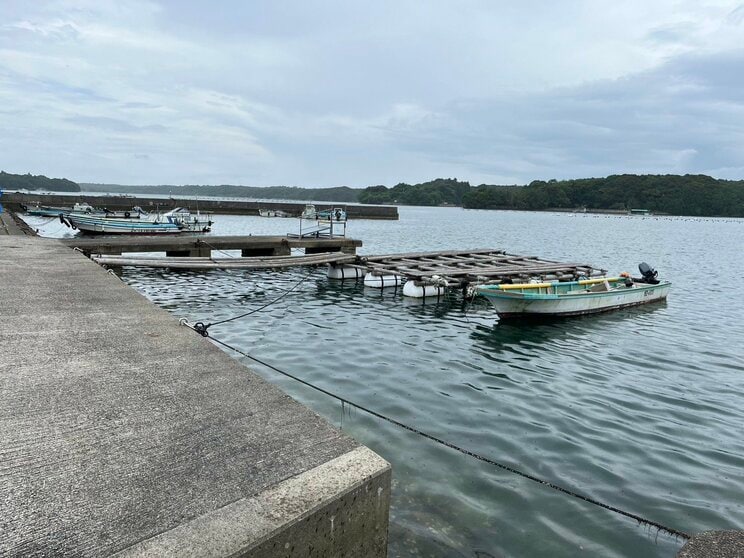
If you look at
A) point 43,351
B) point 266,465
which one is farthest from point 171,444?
point 43,351

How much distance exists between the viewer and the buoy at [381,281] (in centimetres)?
2062

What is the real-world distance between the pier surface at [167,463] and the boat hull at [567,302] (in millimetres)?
11578

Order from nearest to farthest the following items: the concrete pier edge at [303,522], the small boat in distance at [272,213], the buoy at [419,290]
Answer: the concrete pier edge at [303,522]
the buoy at [419,290]
the small boat in distance at [272,213]

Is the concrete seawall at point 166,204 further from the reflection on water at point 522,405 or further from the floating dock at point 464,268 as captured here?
the reflection on water at point 522,405

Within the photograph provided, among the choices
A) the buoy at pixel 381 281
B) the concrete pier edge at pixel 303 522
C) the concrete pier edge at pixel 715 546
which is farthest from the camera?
the buoy at pixel 381 281

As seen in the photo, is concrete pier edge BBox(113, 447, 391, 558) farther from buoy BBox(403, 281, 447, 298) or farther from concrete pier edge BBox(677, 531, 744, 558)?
buoy BBox(403, 281, 447, 298)

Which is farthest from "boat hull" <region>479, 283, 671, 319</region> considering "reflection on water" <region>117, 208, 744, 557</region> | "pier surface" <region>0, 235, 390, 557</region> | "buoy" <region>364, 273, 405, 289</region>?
"pier surface" <region>0, 235, 390, 557</region>

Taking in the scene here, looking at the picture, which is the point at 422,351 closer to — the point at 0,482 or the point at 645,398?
the point at 645,398

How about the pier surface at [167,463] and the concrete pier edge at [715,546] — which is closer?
the pier surface at [167,463]

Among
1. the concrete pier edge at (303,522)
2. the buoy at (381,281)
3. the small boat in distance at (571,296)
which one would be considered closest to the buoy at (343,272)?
the buoy at (381,281)

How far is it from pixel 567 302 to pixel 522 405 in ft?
29.2

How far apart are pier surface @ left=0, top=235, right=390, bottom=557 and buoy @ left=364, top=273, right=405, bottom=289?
48.9 feet

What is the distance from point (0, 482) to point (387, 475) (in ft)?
8.16

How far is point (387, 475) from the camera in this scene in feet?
11.0
